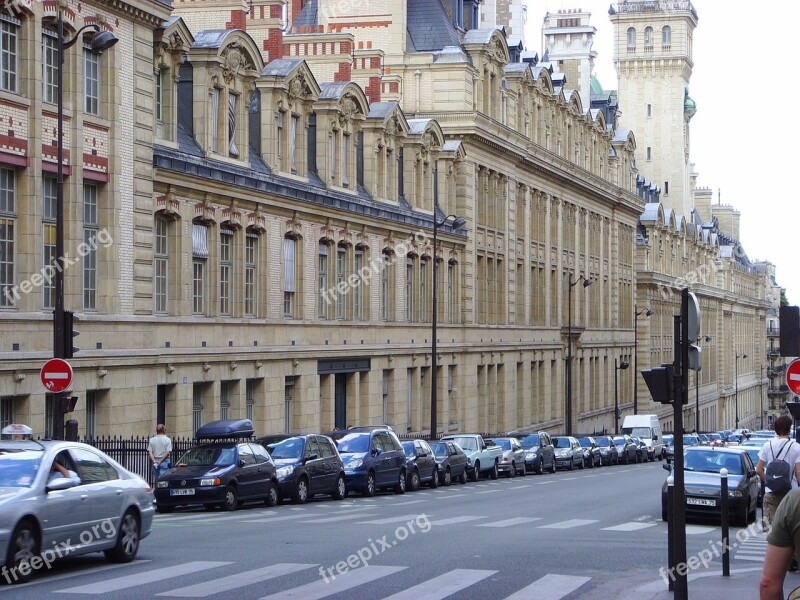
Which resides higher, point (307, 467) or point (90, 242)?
point (90, 242)

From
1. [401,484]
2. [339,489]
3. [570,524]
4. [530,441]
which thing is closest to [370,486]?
[339,489]

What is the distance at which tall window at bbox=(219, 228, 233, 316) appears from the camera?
1597 inches

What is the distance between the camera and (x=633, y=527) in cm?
2512

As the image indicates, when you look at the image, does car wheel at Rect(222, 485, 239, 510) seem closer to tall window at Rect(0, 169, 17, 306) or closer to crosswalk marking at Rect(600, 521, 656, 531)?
tall window at Rect(0, 169, 17, 306)

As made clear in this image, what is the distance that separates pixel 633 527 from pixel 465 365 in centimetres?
3641

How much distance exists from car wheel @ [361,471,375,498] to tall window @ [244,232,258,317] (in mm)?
9225

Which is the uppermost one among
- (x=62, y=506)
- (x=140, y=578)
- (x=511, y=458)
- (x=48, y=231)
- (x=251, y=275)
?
(x=48, y=231)

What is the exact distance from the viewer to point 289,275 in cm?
4478

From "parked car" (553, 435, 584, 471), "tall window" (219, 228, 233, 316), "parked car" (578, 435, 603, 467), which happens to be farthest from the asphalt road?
"parked car" (578, 435, 603, 467)

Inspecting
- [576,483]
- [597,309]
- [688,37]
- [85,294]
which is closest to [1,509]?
[85,294]

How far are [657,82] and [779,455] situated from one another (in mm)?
114578

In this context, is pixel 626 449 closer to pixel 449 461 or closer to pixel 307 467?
pixel 449 461

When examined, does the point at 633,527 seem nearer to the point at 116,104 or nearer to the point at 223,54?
the point at 116,104
